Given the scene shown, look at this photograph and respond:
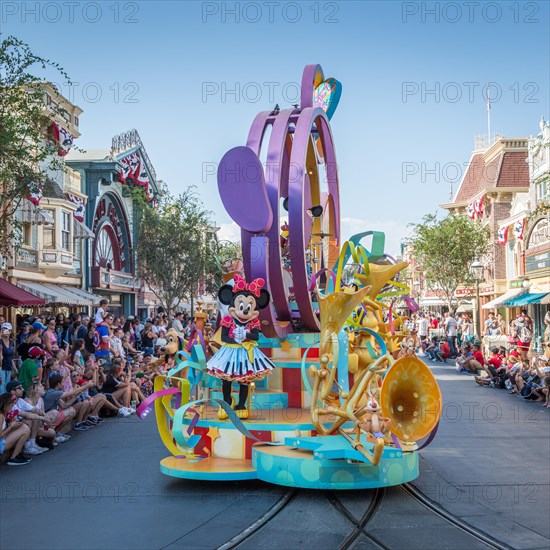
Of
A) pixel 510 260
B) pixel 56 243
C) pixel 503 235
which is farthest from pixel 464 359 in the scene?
pixel 510 260

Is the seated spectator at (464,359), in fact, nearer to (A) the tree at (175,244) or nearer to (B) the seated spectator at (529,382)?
(B) the seated spectator at (529,382)

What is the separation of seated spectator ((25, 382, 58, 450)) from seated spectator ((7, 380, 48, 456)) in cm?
11

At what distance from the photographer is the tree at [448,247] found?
34094mm

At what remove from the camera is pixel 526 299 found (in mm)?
28719

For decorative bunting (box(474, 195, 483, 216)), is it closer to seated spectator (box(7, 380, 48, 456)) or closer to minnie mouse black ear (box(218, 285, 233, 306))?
minnie mouse black ear (box(218, 285, 233, 306))

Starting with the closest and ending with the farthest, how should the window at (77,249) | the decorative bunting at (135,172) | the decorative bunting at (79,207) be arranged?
1. the decorative bunting at (79,207)
2. the window at (77,249)
3. the decorative bunting at (135,172)

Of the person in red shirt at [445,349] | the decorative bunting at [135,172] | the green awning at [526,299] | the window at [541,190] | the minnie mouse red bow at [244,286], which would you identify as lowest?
the person in red shirt at [445,349]

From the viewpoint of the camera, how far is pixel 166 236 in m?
29.2

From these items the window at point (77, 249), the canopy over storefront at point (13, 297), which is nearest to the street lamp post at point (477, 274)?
the canopy over storefront at point (13, 297)

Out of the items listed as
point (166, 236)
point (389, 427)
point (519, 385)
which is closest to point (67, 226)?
point (166, 236)

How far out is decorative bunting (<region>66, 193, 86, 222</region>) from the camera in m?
27.3

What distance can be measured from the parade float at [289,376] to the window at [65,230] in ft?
55.0

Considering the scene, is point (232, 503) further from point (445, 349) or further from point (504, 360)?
point (445, 349)

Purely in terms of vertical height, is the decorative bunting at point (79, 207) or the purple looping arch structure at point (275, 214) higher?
the decorative bunting at point (79, 207)
